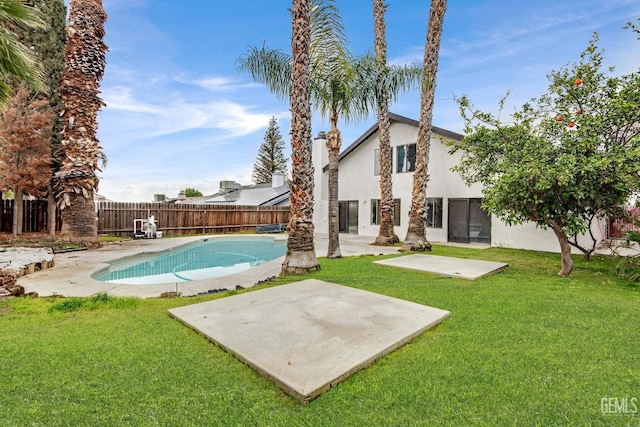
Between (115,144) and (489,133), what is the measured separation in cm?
1567

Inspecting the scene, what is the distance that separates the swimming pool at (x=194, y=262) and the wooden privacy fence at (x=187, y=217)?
11.1 ft

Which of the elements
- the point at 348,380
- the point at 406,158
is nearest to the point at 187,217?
the point at 406,158

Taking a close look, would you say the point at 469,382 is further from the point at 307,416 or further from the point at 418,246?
the point at 418,246

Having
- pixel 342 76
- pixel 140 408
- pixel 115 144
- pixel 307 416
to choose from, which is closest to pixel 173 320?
pixel 140 408

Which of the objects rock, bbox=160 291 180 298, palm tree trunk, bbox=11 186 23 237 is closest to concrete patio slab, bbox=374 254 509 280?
rock, bbox=160 291 180 298

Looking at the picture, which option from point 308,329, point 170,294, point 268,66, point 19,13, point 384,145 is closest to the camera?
point 308,329

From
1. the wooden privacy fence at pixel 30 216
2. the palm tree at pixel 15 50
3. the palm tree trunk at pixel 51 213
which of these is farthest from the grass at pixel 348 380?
the wooden privacy fence at pixel 30 216

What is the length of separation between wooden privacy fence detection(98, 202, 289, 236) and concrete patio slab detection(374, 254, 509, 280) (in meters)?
13.8

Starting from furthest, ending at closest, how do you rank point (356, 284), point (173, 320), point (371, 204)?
point (371, 204) → point (356, 284) → point (173, 320)

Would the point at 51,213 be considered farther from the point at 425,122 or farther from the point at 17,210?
the point at 425,122

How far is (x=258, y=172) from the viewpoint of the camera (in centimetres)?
4356

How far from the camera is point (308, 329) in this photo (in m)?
3.51

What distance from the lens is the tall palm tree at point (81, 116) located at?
11.4m

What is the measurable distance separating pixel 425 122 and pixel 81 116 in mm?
12885
